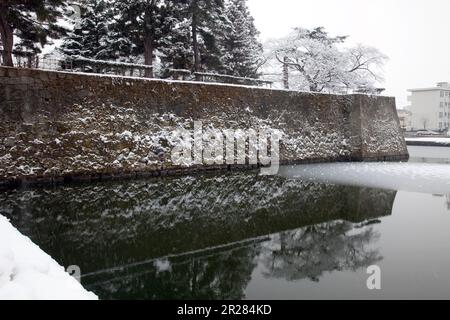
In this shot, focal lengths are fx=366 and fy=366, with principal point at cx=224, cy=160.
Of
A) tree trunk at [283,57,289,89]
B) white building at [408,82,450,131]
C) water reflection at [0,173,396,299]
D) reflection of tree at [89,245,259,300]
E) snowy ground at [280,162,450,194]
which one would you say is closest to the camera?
reflection of tree at [89,245,259,300]

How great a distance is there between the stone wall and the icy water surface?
1206 millimetres

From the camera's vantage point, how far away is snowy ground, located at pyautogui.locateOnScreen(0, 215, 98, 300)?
118 inches

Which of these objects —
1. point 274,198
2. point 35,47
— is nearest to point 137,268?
point 274,198

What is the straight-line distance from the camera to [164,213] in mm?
7777

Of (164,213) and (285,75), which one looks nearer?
(164,213)

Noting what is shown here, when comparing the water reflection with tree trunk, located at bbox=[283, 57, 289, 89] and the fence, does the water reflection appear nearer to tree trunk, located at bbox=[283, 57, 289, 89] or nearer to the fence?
the fence

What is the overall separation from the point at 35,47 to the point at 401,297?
15.8 metres

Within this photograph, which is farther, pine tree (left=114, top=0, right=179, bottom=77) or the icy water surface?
pine tree (left=114, top=0, right=179, bottom=77)

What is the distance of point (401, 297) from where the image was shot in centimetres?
408

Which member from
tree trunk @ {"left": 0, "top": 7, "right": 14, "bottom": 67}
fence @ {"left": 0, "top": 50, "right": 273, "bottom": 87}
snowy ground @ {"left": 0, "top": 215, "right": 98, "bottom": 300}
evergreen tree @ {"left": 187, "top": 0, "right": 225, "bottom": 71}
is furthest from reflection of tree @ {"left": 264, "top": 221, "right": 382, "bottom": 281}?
evergreen tree @ {"left": 187, "top": 0, "right": 225, "bottom": 71}

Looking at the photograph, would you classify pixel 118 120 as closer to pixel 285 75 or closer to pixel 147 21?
pixel 147 21

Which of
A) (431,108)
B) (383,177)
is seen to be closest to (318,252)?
(383,177)

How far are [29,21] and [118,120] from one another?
15.5ft

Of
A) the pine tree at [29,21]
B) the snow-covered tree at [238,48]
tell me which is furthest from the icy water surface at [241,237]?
the snow-covered tree at [238,48]
